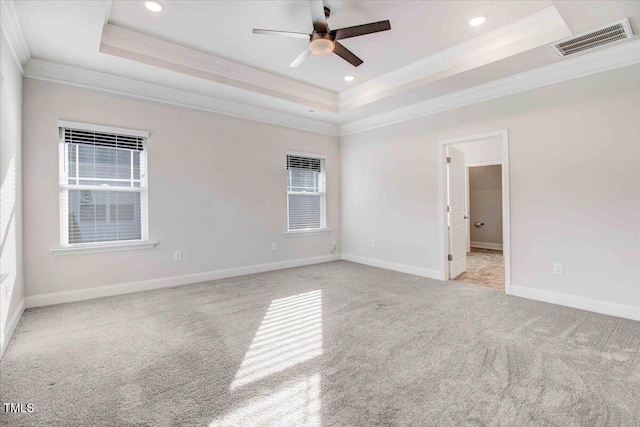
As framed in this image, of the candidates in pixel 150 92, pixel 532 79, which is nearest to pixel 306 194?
pixel 150 92

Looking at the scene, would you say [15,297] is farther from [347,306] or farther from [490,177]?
[490,177]

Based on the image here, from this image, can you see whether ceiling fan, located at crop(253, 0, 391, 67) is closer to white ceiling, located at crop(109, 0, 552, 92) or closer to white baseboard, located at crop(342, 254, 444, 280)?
white ceiling, located at crop(109, 0, 552, 92)

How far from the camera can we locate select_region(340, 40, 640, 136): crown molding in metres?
3.04

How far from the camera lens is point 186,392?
6.13ft

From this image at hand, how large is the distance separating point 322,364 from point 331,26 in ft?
10.5

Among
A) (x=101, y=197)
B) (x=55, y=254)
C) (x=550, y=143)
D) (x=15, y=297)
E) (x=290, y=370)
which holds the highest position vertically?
(x=550, y=143)

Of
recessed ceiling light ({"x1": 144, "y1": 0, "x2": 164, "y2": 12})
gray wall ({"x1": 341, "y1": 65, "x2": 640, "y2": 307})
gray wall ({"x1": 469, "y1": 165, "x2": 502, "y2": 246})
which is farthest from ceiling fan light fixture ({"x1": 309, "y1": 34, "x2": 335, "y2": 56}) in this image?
gray wall ({"x1": 469, "y1": 165, "x2": 502, "y2": 246})

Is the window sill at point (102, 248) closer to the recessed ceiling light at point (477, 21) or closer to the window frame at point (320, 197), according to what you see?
the window frame at point (320, 197)

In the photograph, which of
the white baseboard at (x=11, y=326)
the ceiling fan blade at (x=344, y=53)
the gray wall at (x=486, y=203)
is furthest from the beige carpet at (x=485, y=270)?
the white baseboard at (x=11, y=326)

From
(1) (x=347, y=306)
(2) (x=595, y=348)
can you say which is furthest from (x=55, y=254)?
(2) (x=595, y=348)

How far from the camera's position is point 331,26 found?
10.4ft

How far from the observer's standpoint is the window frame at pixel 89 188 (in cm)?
356

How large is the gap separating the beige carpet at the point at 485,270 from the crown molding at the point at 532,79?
8.51ft

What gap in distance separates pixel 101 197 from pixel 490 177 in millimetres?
8405
